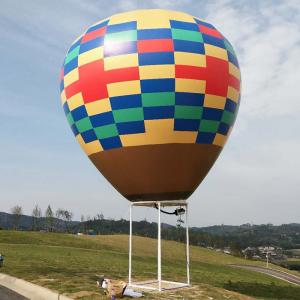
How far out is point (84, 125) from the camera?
58.7 feet

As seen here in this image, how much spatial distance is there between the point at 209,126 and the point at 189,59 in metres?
2.76

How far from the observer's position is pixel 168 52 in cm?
1633

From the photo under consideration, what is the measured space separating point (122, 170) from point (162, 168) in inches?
65.6

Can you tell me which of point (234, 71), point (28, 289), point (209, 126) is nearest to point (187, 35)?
point (234, 71)

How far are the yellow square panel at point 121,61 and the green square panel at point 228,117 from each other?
4.26 meters

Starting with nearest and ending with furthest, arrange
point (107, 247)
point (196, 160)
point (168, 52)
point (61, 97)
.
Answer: point (168, 52) < point (196, 160) < point (61, 97) < point (107, 247)

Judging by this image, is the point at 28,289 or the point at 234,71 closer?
the point at 28,289

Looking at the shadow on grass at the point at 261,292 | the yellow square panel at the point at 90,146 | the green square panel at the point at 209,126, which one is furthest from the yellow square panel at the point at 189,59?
the shadow on grass at the point at 261,292

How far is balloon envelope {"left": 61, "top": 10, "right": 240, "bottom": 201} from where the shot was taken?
16.3 metres

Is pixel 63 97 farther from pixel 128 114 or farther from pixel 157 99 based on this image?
pixel 157 99

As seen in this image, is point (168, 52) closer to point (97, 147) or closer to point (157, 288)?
point (97, 147)

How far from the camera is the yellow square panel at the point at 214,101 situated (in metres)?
16.9

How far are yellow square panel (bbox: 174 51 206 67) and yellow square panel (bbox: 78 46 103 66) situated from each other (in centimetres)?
298

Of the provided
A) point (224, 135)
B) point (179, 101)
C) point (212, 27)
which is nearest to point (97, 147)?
point (179, 101)
